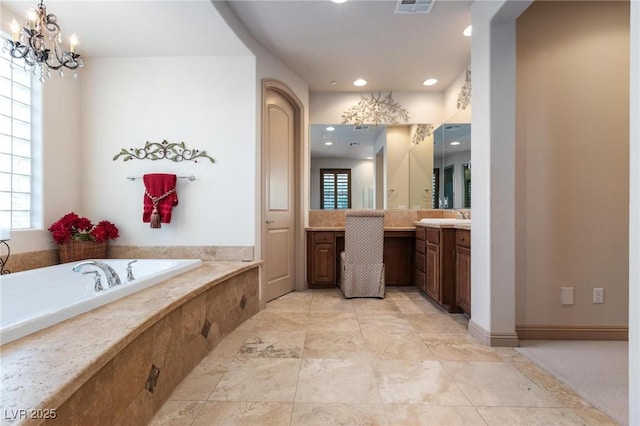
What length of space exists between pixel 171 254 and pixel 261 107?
67.4 inches

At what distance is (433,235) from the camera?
3248 millimetres

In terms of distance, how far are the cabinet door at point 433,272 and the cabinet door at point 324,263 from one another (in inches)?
44.6

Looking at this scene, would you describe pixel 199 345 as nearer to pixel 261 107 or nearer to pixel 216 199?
pixel 216 199

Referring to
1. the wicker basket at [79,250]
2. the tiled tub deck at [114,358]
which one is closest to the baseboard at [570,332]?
the tiled tub deck at [114,358]

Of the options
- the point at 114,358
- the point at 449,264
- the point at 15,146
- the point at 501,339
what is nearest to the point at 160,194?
the point at 15,146

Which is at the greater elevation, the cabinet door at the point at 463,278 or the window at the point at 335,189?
the window at the point at 335,189

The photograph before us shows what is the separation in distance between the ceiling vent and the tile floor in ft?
8.45

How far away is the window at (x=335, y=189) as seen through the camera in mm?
4289

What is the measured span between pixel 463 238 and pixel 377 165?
6.20 feet

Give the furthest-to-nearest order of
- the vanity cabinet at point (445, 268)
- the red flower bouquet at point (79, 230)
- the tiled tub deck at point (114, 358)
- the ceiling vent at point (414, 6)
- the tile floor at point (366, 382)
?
1. the vanity cabinet at point (445, 268)
2. the red flower bouquet at point (79, 230)
3. the ceiling vent at point (414, 6)
4. the tile floor at point (366, 382)
5. the tiled tub deck at point (114, 358)

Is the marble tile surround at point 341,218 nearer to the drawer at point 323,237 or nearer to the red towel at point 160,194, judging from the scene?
the drawer at point 323,237

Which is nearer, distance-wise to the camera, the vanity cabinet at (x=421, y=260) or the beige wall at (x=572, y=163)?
the beige wall at (x=572, y=163)

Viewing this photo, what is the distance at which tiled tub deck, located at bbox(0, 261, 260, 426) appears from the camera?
35.6 inches

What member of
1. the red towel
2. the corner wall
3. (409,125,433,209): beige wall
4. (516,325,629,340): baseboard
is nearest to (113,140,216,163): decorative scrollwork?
the corner wall
